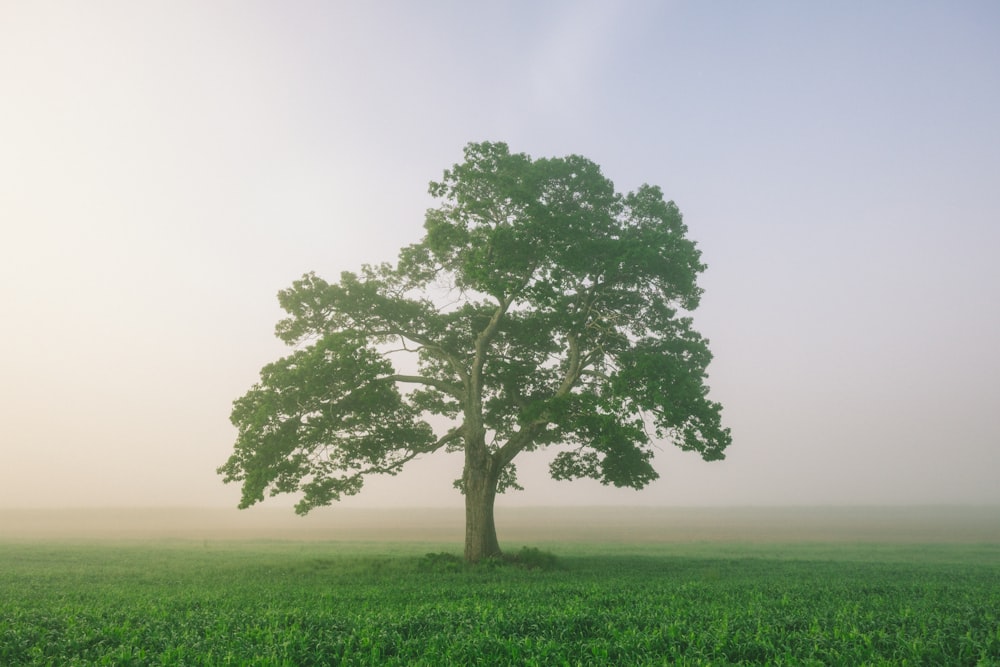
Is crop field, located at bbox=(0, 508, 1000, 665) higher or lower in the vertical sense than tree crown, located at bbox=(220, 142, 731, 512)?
lower

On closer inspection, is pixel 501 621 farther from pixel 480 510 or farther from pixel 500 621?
pixel 480 510

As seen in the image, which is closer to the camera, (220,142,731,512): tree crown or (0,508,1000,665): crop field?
(0,508,1000,665): crop field

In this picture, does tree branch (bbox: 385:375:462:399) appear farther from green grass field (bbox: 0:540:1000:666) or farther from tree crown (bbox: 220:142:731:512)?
green grass field (bbox: 0:540:1000:666)

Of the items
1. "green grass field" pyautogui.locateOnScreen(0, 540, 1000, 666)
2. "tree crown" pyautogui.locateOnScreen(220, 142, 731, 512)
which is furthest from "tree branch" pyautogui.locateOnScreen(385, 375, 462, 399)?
"green grass field" pyautogui.locateOnScreen(0, 540, 1000, 666)

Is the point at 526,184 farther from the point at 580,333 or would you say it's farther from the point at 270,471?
the point at 270,471

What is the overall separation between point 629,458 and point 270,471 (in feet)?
55.4

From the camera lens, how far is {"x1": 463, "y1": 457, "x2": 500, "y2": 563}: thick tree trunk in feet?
83.7

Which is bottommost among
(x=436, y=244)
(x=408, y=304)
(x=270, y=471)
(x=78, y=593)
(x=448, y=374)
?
(x=78, y=593)

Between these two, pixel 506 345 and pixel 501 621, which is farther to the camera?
pixel 506 345

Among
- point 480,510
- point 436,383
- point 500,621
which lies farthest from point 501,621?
point 436,383

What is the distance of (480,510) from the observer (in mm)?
26156

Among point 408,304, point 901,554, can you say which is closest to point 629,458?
point 408,304

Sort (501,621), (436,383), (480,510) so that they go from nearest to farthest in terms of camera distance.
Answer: (501,621)
(480,510)
(436,383)

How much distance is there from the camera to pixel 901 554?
4259 centimetres
